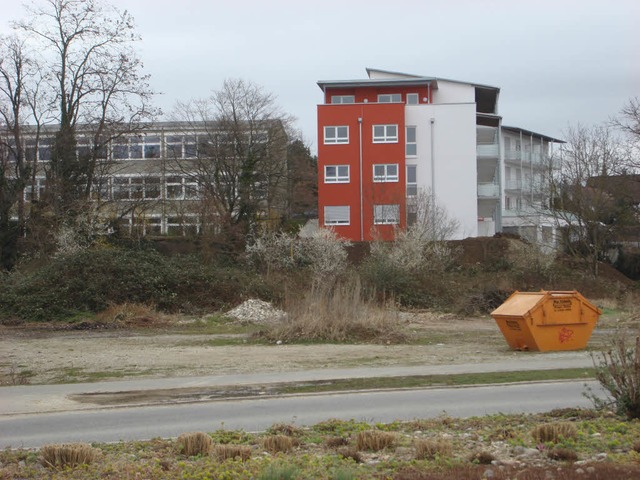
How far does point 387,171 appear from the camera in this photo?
59.5 metres

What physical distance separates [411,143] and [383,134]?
238cm

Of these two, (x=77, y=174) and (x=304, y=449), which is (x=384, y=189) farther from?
(x=304, y=449)

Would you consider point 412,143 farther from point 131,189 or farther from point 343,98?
point 131,189

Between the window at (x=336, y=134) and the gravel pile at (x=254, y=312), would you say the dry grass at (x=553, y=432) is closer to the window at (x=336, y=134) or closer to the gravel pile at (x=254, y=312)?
the gravel pile at (x=254, y=312)

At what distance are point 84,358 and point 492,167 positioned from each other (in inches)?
2004

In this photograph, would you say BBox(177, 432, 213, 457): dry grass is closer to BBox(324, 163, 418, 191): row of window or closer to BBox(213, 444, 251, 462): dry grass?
BBox(213, 444, 251, 462): dry grass

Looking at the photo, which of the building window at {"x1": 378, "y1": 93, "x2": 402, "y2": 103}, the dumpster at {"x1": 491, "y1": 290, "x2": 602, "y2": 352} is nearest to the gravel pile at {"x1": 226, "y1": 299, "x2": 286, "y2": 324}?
the dumpster at {"x1": 491, "y1": 290, "x2": 602, "y2": 352}

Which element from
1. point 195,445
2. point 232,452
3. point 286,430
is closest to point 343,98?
point 286,430

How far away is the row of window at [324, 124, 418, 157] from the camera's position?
59.6 metres

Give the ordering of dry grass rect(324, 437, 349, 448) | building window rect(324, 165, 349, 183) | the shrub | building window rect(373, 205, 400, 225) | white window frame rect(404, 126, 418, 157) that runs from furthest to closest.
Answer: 1. building window rect(324, 165, 349, 183)
2. white window frame rect(404, 126, 418, 157)
3. building window rect(373, 205, 400, 225)
4. the shrub
5. dry grass rect(324, 437, 349, 448)

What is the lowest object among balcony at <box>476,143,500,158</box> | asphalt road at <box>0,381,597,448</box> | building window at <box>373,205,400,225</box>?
asphalt road at <box>0,381,597,448</box>

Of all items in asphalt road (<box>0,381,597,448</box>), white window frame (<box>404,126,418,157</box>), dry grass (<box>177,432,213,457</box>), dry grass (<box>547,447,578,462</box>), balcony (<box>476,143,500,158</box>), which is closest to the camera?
dry grass (<box>547,447,578,462</box>)

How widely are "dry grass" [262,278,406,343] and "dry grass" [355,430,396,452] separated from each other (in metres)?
14.3

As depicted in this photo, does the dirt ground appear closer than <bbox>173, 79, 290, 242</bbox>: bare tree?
Yes
